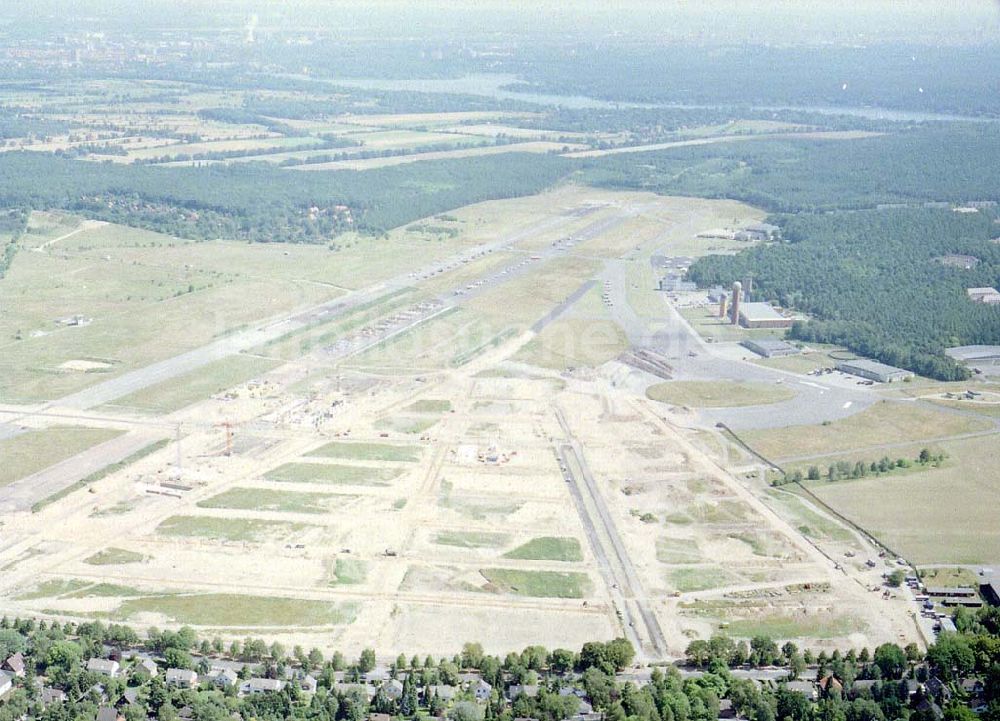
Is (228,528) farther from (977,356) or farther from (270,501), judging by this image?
(977,356)

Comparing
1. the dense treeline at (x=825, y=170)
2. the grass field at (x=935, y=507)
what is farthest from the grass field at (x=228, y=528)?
the dense treeline at (x=825, y=170)

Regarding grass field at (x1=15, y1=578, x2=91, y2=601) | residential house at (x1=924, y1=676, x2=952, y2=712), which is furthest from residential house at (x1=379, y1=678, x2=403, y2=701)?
residential house at (x1=924, y1=676, x2=952, y2=712)

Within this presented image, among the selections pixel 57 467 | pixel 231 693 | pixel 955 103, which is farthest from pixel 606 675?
pixel 955 103

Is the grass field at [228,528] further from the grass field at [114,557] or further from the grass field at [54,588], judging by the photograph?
the grass field at [54,588]

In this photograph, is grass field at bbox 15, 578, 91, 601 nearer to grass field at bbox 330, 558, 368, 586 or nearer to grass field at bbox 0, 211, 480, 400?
grass field at bbox 330, 558, 368, 586

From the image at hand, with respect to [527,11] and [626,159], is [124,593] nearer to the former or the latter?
[626,159]

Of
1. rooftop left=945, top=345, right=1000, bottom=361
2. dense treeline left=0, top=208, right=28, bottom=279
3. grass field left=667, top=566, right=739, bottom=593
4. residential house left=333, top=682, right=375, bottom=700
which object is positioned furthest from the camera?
dense treeline left=0, top=208, right=28, bottom=279
